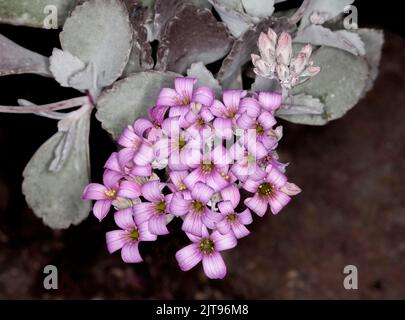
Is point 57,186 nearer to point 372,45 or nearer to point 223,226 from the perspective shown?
point 223,226

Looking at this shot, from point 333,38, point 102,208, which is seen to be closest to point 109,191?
point 102,208

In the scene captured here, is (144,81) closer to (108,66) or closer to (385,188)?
(108,66)

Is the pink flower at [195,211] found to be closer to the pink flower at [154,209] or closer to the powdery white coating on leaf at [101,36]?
the pink flower at [154,209]

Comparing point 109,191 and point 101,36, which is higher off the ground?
point 101,36

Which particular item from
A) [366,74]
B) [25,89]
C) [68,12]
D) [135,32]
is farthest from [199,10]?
[25,89]

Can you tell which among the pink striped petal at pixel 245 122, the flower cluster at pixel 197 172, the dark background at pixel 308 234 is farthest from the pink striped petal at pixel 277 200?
the dark background at pixel 308 234

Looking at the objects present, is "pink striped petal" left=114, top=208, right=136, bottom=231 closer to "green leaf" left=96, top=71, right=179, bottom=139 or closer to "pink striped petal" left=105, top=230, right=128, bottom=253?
"pink striped petal" left=105, top=230, right=128, bottom=253

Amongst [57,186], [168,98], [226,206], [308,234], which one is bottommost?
[308,234]
